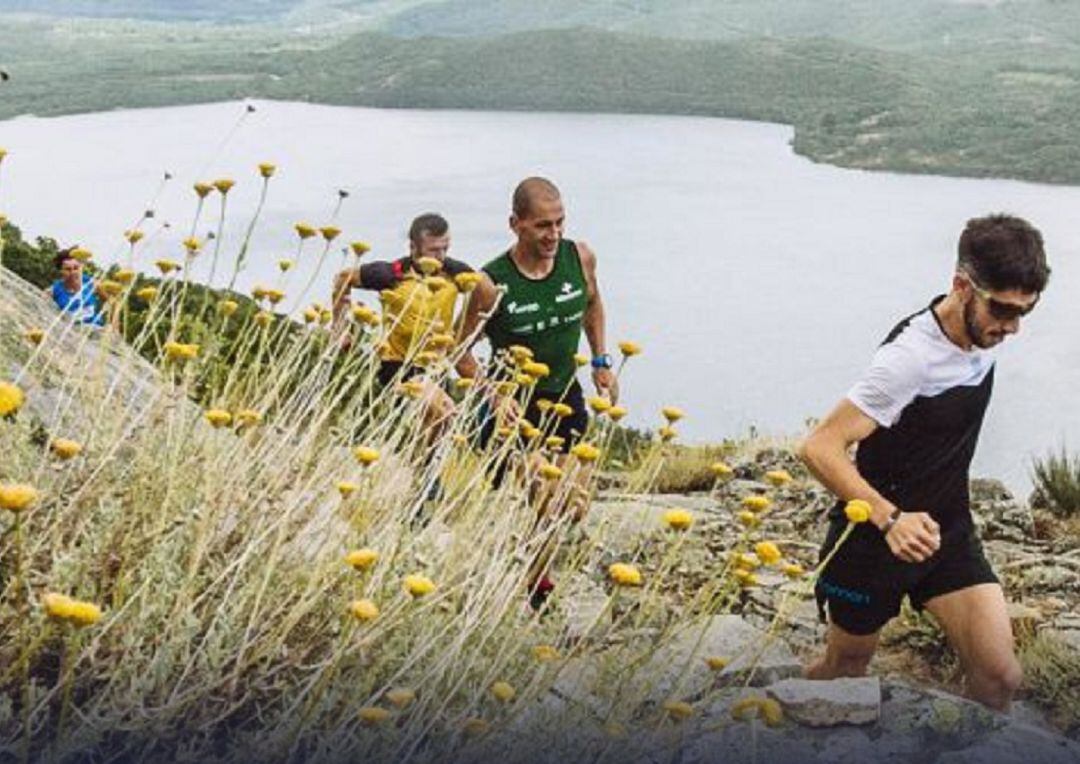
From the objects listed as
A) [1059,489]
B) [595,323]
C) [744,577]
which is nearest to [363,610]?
[744,577]

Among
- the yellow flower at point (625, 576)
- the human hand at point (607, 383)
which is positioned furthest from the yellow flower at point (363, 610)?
the human hand at point (607, 383)

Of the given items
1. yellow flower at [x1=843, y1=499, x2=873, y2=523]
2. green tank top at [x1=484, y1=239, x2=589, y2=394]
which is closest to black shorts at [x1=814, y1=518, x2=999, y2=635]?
yellow flower at [x1=843, y1=499, x2=873, y2=523]

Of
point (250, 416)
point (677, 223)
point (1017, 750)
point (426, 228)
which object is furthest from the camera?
point (677, 223)

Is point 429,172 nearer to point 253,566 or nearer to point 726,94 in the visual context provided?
point 726,94

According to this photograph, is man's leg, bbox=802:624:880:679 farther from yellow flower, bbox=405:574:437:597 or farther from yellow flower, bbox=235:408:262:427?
yellow flower, bbox=405:574:437:597

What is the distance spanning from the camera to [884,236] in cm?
7175

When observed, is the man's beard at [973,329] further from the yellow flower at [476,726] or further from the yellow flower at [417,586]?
the yellow flower at [417,586]

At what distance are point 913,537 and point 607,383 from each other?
5.54ft

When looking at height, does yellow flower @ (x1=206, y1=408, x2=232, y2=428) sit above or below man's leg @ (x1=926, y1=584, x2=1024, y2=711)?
above

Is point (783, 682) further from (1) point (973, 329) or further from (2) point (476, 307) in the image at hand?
(2) point (476, 307)

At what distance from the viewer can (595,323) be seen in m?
5.37

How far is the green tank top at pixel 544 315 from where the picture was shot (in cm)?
479

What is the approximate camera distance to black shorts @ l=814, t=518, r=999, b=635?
372 centimetres

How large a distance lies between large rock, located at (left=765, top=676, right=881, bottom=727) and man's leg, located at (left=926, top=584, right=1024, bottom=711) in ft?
0.90
